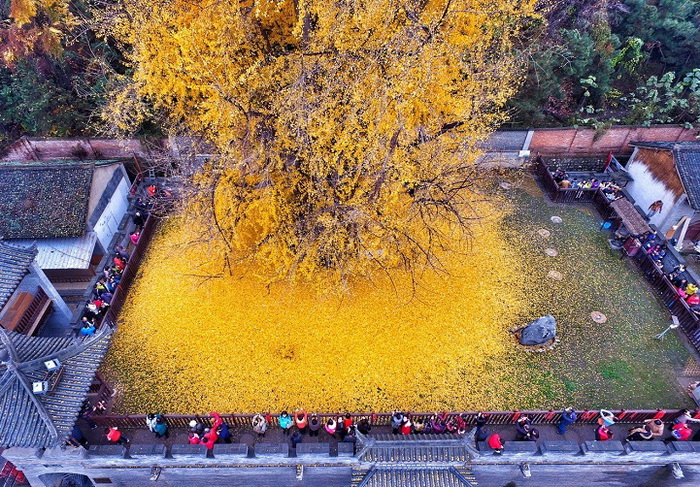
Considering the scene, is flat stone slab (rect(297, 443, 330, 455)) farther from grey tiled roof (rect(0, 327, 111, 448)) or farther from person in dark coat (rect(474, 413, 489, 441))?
grey tiled roof (rect(0, 327, 111, 448))

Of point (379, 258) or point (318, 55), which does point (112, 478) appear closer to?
point (379, 258)

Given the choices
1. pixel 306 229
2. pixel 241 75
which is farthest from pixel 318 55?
pixel 306 229

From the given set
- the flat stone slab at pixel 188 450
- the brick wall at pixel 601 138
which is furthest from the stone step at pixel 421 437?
the brick wall at pixel 601 138

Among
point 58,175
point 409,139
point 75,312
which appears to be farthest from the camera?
point 58,175

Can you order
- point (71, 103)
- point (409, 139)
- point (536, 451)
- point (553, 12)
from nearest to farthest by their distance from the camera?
point (536, 451)
point (409, 139)
point (71, 103)
point (553, 12)

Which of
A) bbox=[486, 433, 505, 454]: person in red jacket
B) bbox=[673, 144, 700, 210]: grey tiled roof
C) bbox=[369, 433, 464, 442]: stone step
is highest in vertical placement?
bbox=[673, 144, 700, 210]: grey tiled roof

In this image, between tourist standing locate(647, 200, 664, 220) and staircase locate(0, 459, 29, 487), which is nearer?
staircase locate(0, 459, 29, 487)

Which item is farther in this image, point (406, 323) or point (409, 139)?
point (406, 323)

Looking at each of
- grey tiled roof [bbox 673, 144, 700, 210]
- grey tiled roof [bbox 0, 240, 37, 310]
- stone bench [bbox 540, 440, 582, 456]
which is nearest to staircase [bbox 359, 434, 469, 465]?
stone bench [bbox 540, 440, 582, 456]
